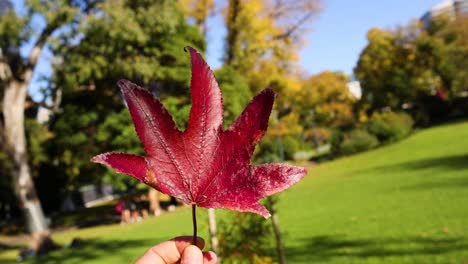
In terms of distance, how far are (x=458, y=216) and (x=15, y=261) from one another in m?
12.8

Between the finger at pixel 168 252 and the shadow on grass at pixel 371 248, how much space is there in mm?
5847

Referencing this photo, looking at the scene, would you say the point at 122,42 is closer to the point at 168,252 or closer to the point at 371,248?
the point at 371,248

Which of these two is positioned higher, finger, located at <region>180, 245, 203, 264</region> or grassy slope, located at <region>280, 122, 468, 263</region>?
finger, located at <region>180, 245, 203, 264</region>

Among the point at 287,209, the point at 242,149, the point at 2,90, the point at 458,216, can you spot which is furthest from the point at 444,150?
the point at 242,149

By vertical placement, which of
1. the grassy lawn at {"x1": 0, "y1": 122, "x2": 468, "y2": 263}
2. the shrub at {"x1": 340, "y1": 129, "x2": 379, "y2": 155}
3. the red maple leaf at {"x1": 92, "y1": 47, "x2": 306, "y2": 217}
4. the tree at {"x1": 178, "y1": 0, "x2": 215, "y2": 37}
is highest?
the tree at {"x1": 178, "y1": 0, "x2": 215, "y2": 37}

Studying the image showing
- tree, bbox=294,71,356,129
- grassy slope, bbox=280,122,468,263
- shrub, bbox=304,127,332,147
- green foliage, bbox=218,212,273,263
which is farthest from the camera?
shrub, bbox=304,127,332,147

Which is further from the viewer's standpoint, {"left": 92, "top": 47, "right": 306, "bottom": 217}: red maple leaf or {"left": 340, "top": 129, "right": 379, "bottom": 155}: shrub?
{"left": 340, "top": 129, "right": 379, "bottom": 155}: shrub

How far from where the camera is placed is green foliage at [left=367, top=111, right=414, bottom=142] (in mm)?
31094

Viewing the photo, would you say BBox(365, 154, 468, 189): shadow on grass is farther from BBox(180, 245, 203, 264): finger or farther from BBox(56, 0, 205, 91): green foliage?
BBox(180, 245, 203, 264): finger

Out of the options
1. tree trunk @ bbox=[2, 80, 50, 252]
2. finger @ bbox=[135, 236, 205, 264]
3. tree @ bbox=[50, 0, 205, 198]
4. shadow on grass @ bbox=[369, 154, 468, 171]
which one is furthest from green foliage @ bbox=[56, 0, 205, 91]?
finger @ bbox=[135, 236, 205, 264]

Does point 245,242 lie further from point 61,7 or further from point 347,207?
point 61,7

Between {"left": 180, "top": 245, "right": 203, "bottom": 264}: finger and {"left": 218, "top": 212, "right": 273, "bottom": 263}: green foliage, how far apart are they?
324 cm

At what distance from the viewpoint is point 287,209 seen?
13.3 meters

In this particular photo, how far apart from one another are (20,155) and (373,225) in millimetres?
12142
